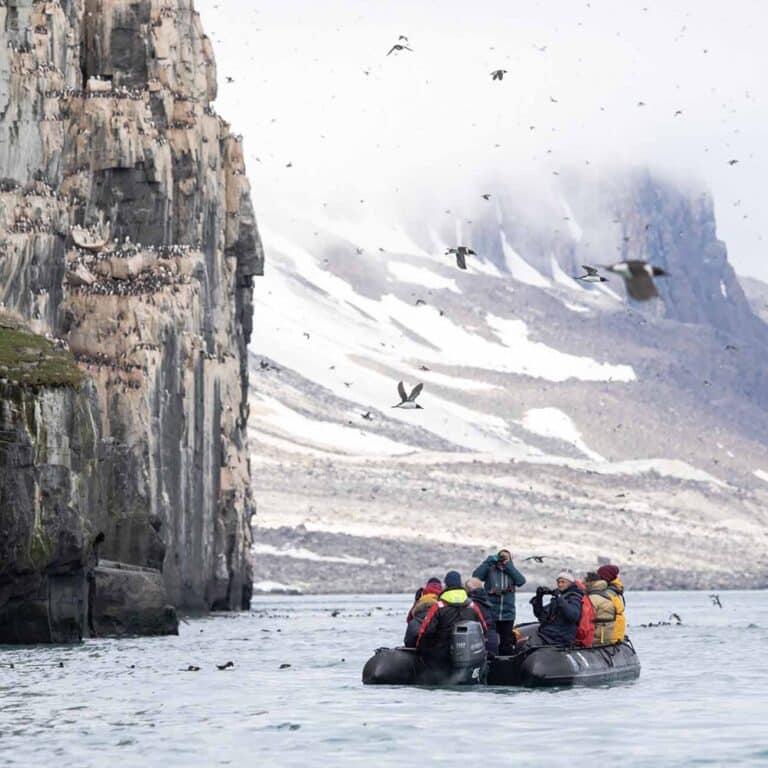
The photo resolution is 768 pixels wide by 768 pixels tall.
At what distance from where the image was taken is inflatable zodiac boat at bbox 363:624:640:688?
4691cm

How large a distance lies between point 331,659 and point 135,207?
46836mm

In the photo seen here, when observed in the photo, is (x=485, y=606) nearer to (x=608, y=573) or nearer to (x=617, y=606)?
(x=608, y=573)

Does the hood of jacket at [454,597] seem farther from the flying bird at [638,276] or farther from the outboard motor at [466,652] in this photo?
the flying bird at [638,276]

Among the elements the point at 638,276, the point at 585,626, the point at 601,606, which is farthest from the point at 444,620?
the point at 638,276

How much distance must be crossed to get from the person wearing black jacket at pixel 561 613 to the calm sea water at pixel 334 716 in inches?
58.8

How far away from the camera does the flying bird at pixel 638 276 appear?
3388 centimetres

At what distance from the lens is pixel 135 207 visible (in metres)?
107

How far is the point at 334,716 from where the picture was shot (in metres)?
43.0

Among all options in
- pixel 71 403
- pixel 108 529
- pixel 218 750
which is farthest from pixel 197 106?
pixel 218 750

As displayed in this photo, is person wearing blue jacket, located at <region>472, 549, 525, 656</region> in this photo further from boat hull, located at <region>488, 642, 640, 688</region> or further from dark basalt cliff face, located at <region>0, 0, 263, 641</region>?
dark basalt cliff face, located at <region>0, 0, 263, 641</region>

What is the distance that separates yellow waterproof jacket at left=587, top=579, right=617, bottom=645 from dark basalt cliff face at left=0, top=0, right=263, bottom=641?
770 inches

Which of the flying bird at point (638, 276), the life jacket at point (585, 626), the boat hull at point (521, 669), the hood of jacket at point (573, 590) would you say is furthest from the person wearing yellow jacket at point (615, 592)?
the flying bird at point (638, 276)

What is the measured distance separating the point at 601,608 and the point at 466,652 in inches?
158

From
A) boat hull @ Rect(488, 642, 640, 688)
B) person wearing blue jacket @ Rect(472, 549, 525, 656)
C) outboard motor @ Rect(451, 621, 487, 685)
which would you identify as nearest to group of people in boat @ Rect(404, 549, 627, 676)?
person wearing blue jacket @ Rect(472, 549, 525, 656)
